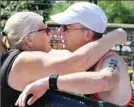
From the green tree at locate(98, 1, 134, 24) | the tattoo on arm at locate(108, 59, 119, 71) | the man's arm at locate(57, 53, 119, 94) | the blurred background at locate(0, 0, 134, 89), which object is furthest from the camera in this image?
the green tree at locate(98, 1, 134, 24)

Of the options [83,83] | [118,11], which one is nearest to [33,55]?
[83,83]

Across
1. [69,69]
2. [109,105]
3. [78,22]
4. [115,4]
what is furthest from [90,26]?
[115,4]

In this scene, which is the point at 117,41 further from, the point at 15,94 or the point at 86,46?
the point at 15,94

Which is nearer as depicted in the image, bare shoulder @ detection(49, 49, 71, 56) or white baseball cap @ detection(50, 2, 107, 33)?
white baseball cap @ detection(50, 2, 107, 33)

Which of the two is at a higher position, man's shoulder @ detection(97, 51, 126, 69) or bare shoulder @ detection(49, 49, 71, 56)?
man's shoulder @ detection(97, 51, 126, 69)

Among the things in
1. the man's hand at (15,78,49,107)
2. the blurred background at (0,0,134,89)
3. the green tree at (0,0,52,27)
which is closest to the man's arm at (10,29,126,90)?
the man's hand at (15,78,49,107)

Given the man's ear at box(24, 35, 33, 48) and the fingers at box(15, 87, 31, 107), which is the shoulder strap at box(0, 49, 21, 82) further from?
the fingers at box(15, 87, 31, 107)

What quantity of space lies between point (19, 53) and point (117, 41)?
0.64m

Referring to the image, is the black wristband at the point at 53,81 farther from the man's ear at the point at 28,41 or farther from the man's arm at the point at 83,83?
the man's ear at the point at 28,41

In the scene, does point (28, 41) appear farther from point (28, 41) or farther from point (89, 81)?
point (89, 81)

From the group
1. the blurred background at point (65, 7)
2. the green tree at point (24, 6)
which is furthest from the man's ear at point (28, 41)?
the green tree at point (24, 6)

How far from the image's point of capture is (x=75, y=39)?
3.00 metres

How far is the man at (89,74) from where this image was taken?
269 cm

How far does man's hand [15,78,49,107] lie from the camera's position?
2.76 metres
